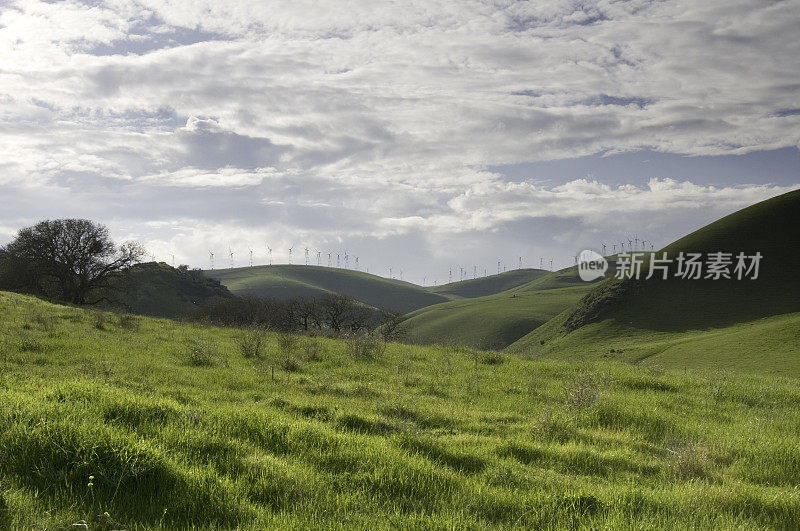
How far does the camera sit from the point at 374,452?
696 cm

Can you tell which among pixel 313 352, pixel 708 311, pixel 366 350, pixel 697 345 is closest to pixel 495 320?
pixel 708 311

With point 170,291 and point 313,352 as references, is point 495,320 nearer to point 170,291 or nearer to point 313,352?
point 170,291

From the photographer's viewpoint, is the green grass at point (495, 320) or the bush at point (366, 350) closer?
the bush at point (366, 350)

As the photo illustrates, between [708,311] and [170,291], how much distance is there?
124 metres

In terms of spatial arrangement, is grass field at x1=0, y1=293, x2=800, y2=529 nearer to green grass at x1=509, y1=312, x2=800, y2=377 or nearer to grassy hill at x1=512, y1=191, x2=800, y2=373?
green grass at x1=509, y1=312, x2=800, y2=377

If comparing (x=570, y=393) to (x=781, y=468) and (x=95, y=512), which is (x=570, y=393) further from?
(x=95, y=512)

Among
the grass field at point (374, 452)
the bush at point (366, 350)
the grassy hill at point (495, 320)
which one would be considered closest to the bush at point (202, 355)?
the grass field at point (374, 452)

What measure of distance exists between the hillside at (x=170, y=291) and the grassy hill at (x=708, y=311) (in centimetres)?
8314

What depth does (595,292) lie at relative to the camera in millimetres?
127938

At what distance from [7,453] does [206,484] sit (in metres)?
2.29

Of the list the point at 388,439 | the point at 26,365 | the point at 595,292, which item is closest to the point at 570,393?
the point at 388,439

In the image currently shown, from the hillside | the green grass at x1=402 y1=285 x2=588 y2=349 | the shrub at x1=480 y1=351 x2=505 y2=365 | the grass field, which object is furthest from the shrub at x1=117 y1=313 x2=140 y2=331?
the green grass at x1=402 y1=285 x2=588 y2=349

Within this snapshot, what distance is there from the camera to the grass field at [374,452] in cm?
516

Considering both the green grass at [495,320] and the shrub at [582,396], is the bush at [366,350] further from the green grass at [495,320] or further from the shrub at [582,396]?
the green grass at [495,320]
